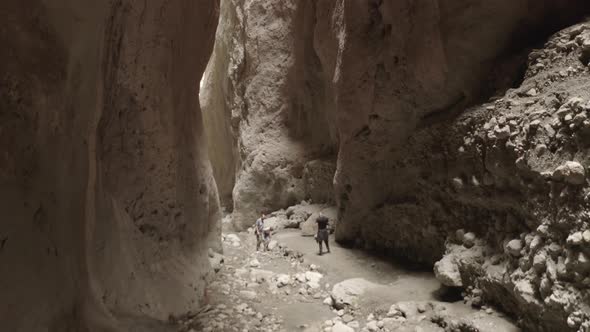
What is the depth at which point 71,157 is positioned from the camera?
2.90m

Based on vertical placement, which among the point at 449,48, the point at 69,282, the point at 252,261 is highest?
the point at 449,48

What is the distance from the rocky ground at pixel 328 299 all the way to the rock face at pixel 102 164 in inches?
18.4

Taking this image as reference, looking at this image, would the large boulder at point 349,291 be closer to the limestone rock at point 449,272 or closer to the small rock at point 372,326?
the small rock at point 372,326

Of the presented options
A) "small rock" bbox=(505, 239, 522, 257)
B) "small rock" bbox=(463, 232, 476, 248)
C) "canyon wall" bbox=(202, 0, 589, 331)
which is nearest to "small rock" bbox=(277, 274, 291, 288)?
"canyon wall" bbox=(202, 0, 589, 331)

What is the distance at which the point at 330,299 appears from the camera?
239 inches

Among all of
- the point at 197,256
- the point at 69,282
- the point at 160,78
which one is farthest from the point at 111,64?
the point at 197,256

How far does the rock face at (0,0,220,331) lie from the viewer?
7.70 feet

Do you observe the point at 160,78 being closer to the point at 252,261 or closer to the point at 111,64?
the point at 111,64

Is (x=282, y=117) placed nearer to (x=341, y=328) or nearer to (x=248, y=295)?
(x=248, y=295)

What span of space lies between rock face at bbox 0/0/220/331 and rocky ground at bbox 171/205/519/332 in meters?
0.47

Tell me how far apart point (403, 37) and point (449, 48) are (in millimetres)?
799

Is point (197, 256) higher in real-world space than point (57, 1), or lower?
lower

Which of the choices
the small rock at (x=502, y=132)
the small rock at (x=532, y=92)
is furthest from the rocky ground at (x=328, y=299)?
the small rock at (x=532, y=92)

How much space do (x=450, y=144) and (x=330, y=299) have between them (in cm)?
265
